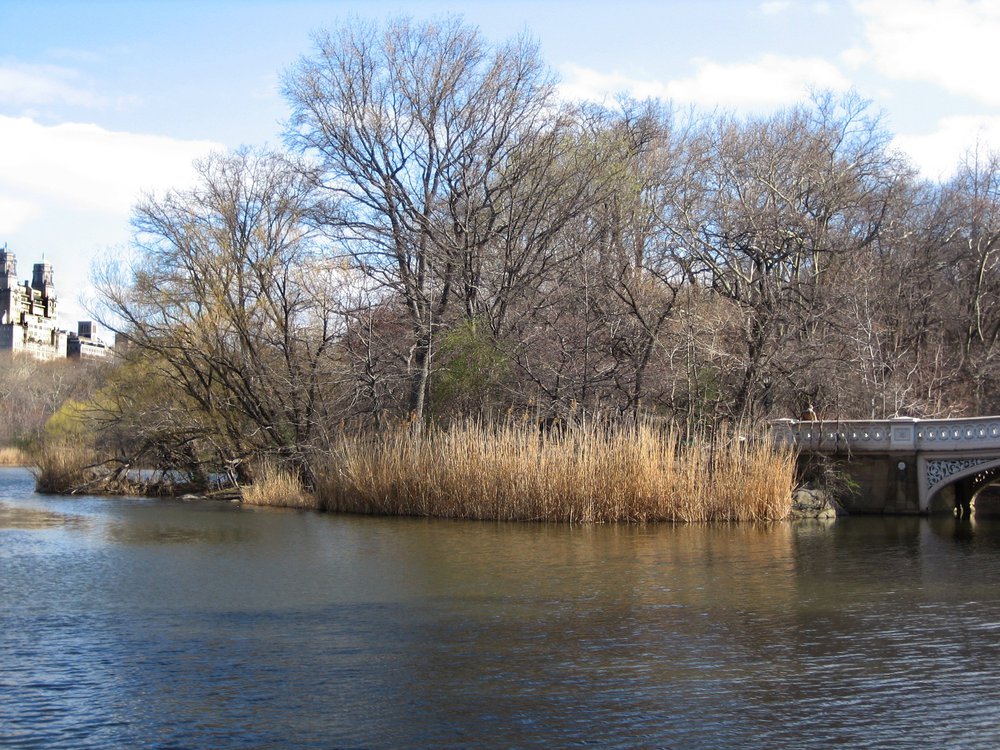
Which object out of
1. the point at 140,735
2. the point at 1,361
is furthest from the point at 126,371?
the point at 1,361

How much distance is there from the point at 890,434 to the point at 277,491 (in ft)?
48.3

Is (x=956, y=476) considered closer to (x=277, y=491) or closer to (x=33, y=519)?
(x=277, y=491)

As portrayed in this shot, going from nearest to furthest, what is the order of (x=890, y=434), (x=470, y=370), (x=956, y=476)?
(x=956, y=476), (x=890, y=434), (x=470, y=370)

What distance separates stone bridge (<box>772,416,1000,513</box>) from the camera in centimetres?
2352

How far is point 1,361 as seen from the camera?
97.2 metres

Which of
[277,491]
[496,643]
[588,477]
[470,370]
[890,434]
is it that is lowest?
[496,643]

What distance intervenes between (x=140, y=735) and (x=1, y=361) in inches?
3930

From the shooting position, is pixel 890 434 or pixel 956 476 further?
pixel 890 434

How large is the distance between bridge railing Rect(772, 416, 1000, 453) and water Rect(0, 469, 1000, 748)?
5.83m

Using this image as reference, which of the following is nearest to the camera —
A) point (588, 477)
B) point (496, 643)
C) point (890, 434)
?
point (496, 643)

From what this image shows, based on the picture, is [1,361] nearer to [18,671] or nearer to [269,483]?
[269,483]

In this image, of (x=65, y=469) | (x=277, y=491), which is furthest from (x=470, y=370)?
(x=65, y=469)

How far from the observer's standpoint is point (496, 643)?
10242mm

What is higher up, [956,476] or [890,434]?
[890,434]
